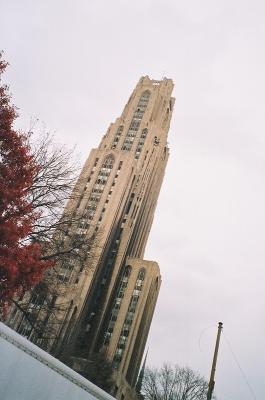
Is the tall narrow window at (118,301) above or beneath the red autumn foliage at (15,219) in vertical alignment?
above

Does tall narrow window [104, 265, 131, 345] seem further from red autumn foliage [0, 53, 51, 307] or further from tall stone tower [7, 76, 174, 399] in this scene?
red autumn foliage [0, 53, 51, 307]

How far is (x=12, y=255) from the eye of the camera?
Result: 14172 millimetres

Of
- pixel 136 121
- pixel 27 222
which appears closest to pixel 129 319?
pixel 136 121

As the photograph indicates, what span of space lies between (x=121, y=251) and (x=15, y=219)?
97065mm

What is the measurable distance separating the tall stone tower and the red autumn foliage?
6807 centimetres

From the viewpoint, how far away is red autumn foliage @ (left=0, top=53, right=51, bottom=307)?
14094 mm

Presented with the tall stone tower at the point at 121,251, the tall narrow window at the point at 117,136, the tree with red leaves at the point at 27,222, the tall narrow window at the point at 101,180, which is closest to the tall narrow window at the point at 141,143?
the tall stone tower at the point at 121,251

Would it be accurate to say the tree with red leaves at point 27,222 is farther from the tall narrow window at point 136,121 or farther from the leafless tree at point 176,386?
the tall narrow window at point 136,121

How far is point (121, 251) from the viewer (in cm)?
11062

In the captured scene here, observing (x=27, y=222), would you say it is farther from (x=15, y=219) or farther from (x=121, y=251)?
(x=121, y=251)

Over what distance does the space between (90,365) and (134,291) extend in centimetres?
4076

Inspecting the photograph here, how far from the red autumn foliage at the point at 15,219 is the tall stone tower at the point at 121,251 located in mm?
68072

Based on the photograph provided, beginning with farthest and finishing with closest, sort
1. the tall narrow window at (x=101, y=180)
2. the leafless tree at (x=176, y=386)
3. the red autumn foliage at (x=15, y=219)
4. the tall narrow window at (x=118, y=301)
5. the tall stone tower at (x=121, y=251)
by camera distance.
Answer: the tall narrow window at (x=101, y=180) → the tall narrow window at (x=118, y=301) → the tall stone tower at (x=121, y=251) → the leafless tree at (x=176, y=386) → the red autumn foliage at (x=15, y=219)

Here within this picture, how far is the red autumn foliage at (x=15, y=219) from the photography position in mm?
14094
